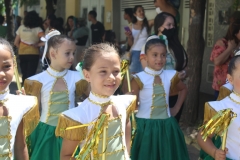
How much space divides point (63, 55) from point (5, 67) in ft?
5.49

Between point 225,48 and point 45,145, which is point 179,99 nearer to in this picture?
point 225,48

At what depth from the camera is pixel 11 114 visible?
8.63 feet

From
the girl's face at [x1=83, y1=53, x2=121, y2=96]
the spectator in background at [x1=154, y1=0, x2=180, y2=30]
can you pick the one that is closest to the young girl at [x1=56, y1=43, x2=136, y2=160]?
the girl's face at [x1=83, y1=53, x2=121, y2=96]

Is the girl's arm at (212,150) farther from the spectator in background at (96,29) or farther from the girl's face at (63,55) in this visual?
the spectator in background at (96,29)

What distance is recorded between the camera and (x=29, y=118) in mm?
2791

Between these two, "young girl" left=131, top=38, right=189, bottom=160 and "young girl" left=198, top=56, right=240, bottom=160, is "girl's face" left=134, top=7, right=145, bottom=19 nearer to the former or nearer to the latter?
"young girl" left=131, top=38, right=189, bottom=160

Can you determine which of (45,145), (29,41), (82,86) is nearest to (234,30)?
(82,86)


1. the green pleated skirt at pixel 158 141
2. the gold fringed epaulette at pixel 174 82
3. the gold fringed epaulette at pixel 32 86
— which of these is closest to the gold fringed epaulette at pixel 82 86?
the gold fringed epaulette at pixel 32 86

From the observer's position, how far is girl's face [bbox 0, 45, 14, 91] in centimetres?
248

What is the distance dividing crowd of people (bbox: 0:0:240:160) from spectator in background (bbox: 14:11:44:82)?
3.37m

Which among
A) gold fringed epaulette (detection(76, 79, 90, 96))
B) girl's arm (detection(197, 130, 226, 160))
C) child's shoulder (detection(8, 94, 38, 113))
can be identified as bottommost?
girl's arm (detection(197, 130, 226, 160))

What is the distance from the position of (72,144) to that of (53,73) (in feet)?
5.67

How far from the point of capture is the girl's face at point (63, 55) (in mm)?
4164

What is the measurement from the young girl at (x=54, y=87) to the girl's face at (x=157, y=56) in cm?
67
